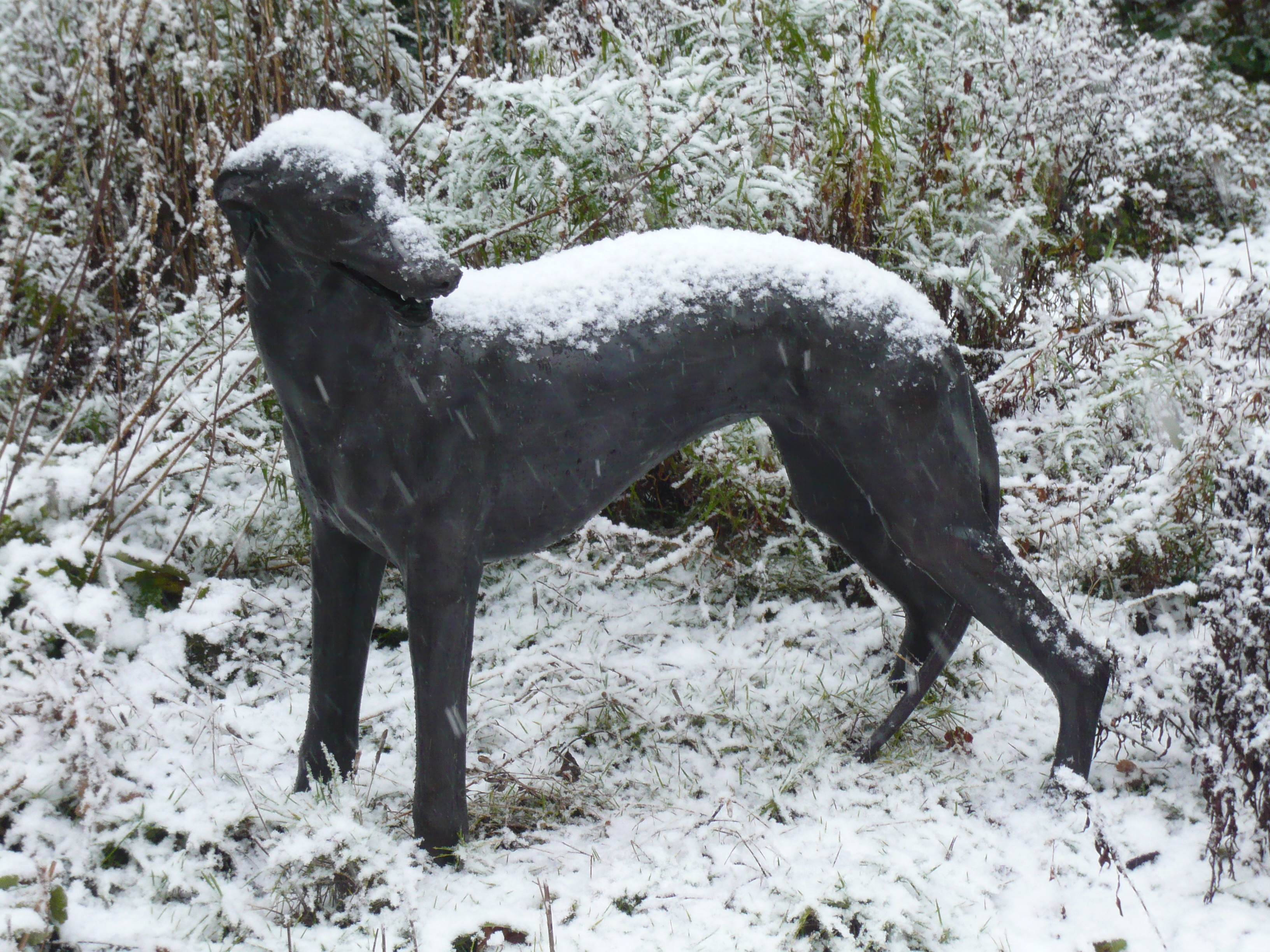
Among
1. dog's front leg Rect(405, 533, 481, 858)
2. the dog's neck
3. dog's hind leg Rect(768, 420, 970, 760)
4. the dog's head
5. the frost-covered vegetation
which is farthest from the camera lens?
dog's hind leg Rect(768, 420, 970, 760)

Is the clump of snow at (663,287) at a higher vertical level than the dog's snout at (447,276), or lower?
higher

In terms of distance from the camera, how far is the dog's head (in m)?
1.62

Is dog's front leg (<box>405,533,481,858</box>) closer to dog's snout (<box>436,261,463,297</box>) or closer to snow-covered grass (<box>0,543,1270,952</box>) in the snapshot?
snow-covered grass (<box>0,543,1270,952</box>)

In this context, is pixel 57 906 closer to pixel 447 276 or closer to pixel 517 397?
pixel 517 397

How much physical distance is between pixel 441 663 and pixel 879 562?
113 cm

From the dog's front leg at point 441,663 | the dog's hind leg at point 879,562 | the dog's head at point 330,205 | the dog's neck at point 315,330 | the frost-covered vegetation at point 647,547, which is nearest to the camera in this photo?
the dog's head at point 330,205

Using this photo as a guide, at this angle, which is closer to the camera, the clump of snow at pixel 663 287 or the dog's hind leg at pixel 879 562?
the clump of snow at pixel 663 287

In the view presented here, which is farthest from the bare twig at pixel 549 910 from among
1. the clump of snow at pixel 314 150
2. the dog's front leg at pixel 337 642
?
the clump of snow at pixel 314 150

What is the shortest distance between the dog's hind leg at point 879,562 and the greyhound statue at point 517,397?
15 cm

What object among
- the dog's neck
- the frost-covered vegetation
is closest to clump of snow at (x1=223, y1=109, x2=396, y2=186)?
the dog's neck

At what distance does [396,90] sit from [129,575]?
7.71ft

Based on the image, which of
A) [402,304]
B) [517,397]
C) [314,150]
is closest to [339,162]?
[314,150]

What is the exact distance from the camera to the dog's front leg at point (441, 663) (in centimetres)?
186

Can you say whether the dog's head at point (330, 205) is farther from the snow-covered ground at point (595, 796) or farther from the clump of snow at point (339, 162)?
the snow-covered ground at point (595, 796)
